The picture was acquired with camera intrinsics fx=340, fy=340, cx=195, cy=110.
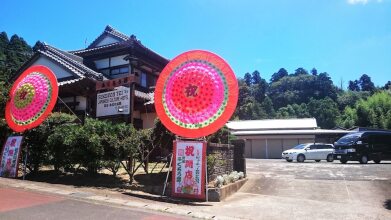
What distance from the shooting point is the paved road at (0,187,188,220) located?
647cm

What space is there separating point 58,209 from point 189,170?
3.66 metres

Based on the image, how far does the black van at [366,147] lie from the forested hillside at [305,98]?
20855 mm

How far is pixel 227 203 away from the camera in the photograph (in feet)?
30.5

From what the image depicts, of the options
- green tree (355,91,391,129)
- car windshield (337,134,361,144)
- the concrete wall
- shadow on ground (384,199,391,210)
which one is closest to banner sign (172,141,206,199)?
shadow on ground (384,199,391,210)

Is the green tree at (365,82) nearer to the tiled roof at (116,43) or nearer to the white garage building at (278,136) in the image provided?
the white garage building at (278,136)

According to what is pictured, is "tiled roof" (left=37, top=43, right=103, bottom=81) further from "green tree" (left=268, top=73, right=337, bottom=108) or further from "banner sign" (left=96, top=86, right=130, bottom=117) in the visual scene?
"green tree" (left=268, top=73, right=337, bottom=108)

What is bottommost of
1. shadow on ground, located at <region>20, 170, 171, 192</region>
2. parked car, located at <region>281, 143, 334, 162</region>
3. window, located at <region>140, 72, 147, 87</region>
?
shadow on ground, located at <region>20, 170, 171, 192</region>

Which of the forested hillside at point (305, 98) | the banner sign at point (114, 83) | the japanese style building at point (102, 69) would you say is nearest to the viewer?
the banner sign at point (114, 83)

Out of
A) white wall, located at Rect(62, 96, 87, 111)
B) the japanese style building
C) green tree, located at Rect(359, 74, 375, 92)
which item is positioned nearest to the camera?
the japanese style building

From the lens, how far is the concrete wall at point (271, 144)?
36500mm

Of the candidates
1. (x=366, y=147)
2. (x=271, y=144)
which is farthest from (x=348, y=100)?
(x=366, y=147)

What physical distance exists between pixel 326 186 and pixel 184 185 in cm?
577

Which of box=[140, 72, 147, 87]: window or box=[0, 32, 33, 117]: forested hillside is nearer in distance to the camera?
box=[140, 72, 147, 87]: window

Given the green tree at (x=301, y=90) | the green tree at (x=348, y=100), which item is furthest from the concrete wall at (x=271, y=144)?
the green tree at (x=301, y=90)
